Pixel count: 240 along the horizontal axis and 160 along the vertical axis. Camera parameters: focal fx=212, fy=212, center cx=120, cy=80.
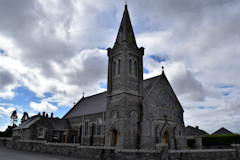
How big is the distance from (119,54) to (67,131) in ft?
58.5

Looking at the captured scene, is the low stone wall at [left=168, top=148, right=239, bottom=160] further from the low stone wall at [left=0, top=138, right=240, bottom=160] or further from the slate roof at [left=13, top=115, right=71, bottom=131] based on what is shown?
the slate roof at [left=13, top=115, right=71, bottom=131]

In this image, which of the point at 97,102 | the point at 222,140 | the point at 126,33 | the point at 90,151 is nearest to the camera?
the point at 90,151

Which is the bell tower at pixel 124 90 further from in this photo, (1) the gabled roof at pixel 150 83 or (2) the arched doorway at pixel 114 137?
(1) the gabled roof at pixel 150 83

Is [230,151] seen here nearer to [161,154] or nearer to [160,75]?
[161,154]

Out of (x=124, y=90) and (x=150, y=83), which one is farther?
(x=150, y=83)

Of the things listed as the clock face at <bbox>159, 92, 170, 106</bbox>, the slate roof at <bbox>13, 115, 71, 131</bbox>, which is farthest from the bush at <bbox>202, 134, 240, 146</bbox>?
the slate roof at <bbox>13, 115, 71, 131</bbox>

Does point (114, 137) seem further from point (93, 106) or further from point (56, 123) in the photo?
point (56, 123)

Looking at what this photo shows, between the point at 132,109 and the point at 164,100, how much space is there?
711 centimetres

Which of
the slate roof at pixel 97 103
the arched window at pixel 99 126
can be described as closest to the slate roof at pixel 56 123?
the slate roof at pixel 97 103

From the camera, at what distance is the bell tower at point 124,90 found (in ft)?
90.8

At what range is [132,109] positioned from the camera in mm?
28938

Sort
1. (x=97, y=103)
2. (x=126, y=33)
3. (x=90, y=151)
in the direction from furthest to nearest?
(x=97, y=103) → (x=126, y=33) → (x=90, y=151)

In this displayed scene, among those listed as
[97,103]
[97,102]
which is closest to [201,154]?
[97,103]

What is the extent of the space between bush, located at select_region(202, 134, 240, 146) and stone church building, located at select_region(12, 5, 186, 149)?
28.5ft
